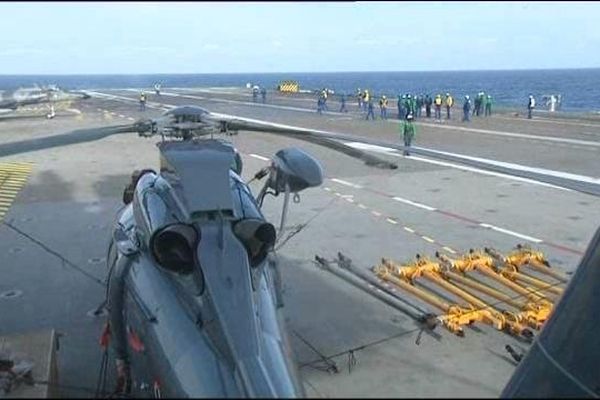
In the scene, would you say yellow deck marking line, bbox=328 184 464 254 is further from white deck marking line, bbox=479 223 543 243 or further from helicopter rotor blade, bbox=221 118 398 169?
helicopter rotor blade, bbox=221 118 398 169

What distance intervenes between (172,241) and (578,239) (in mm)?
12039

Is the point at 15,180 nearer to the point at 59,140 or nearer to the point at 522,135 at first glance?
the point at 59,140

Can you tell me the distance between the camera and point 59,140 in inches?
294

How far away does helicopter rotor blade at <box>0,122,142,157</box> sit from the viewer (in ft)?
22.4

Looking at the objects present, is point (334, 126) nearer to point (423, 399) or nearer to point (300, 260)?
point (300, 260)

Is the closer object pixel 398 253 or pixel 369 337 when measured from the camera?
pixel 369 337

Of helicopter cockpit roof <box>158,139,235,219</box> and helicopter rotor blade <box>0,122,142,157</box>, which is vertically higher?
helicopter rotor blade <box>0,122,142,157</box>

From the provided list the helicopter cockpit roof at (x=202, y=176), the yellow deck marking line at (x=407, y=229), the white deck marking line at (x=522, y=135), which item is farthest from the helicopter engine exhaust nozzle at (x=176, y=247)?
the white deck marking line at (x=522, y=135)

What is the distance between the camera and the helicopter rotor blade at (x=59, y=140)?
682 cm

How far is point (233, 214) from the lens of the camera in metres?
6.15

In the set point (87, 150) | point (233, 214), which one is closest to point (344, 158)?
point (87, 150)

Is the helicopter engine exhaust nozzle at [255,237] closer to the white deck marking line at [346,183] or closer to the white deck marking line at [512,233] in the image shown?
the white deck marking line at [512,233]

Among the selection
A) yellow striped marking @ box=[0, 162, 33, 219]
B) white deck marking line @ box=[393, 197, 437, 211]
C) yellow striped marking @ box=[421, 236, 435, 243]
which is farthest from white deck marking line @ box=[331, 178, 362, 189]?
yellow striped marking @ box=[0, 162, 33, 219]

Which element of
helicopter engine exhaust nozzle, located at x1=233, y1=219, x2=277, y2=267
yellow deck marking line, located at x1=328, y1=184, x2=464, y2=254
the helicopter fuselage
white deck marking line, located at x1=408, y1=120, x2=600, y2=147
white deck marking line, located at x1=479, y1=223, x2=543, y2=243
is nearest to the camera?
the helicopter fuselage
